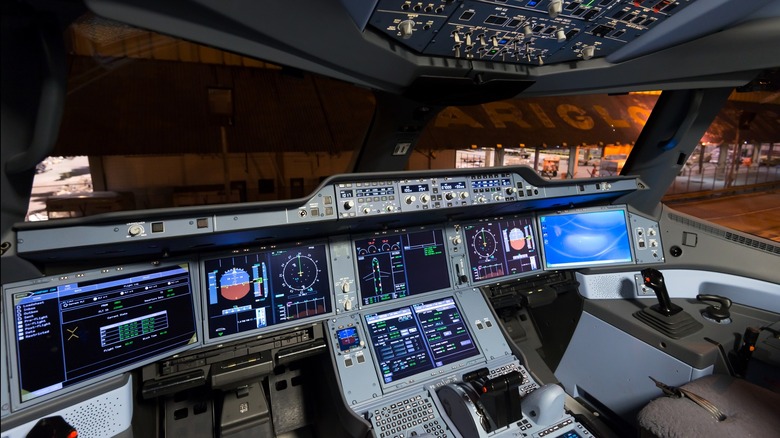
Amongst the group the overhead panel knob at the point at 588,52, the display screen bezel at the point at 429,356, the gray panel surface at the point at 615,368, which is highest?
the overhead panel knob at the point at 588,52

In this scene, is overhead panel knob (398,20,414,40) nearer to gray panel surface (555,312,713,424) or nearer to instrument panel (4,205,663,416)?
instrument panel (4,205,663,416)

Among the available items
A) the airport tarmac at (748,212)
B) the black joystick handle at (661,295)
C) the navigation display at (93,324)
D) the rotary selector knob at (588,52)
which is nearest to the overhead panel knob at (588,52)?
the rotary selector knob at (588,52)

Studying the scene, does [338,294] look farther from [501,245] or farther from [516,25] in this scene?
[516,25]

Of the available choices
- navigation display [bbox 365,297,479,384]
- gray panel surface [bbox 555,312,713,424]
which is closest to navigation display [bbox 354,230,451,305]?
navigation display [bbox 365,297,479,384]

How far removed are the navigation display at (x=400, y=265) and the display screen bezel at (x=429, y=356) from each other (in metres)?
0.06

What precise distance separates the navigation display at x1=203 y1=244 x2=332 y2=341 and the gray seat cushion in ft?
5.47

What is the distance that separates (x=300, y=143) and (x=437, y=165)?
7.77ft

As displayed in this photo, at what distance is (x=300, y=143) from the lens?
4.50 meters

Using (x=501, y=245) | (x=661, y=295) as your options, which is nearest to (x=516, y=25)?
(x=501, y=245)

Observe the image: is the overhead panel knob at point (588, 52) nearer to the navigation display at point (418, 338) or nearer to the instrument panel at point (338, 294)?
the instrument panel at point (338, 294)

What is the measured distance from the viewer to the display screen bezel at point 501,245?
7.73 ft

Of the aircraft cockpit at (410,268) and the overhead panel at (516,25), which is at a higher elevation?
the overhead panel at (516,25)

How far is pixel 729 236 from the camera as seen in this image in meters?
2.59

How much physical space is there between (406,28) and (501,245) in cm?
156
